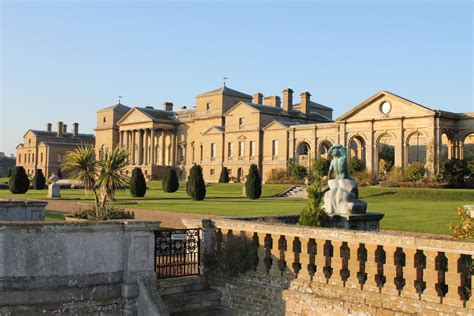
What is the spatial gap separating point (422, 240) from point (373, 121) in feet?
177

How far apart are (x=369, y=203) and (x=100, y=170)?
20.8 metres

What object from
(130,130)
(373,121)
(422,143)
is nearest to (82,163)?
(373,121)

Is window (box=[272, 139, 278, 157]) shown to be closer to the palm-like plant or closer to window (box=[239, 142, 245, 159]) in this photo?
window (box=[239, 142, 245, 159])

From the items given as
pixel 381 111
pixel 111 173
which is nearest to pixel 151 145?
pixel 381 111

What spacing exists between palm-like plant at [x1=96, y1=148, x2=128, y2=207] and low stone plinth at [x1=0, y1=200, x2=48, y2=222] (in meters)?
3.88

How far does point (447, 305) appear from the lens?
774 cm

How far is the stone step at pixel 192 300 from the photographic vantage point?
33.1ft

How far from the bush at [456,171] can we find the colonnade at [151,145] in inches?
1993

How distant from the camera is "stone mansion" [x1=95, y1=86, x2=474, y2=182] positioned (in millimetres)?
56875

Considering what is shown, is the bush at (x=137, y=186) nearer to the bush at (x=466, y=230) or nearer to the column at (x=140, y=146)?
the bush at (x=466, y=230)

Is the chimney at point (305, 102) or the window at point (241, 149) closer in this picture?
the window at point (241, 149)

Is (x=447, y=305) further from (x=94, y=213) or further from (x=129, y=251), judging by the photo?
(x=94, y=213)

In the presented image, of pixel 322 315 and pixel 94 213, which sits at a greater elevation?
pixel 94 213

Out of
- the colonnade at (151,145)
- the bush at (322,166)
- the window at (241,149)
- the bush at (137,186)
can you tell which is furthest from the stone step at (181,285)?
the colonnade at (151,145)
